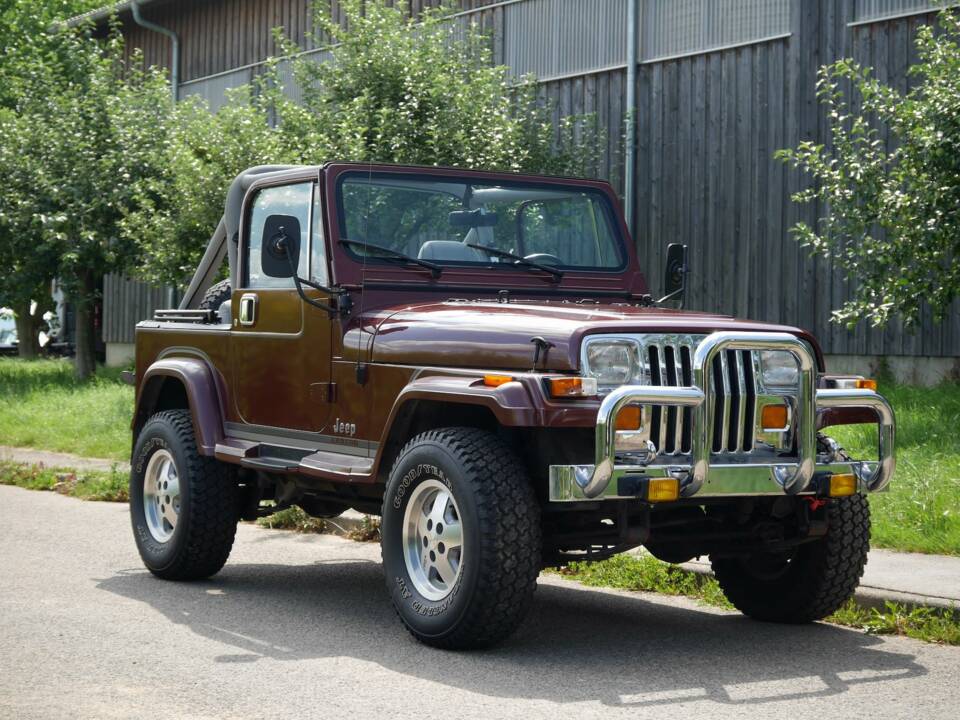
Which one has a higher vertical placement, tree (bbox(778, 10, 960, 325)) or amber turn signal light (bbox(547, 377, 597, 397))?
tree (bbox(778, 10, 960, 325))

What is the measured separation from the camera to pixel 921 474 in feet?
34.7

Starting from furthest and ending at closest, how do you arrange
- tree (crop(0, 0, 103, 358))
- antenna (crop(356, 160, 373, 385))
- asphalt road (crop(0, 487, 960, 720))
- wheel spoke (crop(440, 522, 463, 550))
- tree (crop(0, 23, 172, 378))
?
tree (crop(0, 0, 103, 358))
tree (crop(0, 23, 172, 378))
antenna (crop(356, 160, 373, 385))
wheel spoke (crop(440, 522, 463, 550))
asphalt road (crop(0, 487, 960, 720))

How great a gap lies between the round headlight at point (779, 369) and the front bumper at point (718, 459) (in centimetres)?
5

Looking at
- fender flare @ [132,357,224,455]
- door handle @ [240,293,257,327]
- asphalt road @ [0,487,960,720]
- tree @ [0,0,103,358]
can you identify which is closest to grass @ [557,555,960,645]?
asphalt road @ [0,487,960,720]

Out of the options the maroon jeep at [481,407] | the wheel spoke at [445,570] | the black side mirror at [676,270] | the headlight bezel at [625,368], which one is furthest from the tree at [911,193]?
the wheel spoke at [445,570]

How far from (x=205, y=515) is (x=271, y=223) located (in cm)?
167

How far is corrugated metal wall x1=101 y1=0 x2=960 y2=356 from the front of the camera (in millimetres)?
16562

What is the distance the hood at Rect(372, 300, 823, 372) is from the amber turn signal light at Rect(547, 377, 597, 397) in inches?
5.1

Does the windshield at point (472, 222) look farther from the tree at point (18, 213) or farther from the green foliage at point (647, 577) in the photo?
the tree at point (18, 213)

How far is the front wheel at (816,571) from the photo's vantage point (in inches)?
275

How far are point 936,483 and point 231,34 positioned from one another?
20645mm

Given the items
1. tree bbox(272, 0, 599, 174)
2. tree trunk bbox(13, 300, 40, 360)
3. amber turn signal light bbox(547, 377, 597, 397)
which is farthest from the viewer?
tree trunk bbox(13, 300, 40, 360)

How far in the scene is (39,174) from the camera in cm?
2402

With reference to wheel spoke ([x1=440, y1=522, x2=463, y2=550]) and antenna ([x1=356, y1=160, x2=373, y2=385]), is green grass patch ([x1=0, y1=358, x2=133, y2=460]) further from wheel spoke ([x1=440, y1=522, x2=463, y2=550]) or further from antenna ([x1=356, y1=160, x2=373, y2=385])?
wheel spoke ([x1=440, y1=522, x2=463, y2=550])
